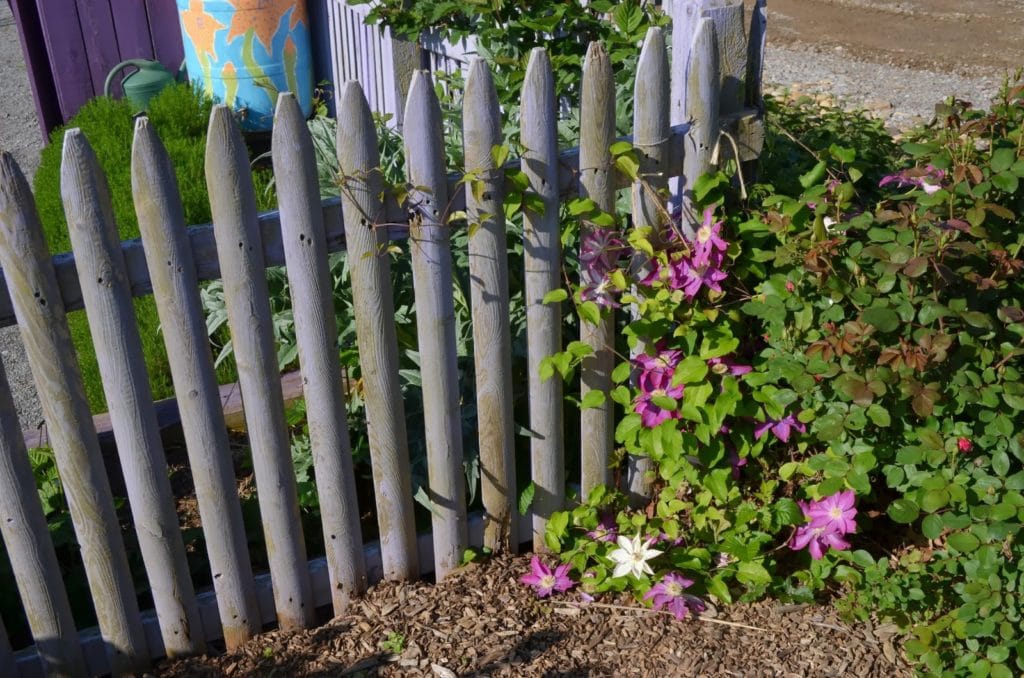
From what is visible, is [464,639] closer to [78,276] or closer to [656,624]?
[656,624]

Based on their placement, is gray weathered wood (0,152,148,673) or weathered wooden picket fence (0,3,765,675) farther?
weathered wooden picket fence (0,3,765,675)

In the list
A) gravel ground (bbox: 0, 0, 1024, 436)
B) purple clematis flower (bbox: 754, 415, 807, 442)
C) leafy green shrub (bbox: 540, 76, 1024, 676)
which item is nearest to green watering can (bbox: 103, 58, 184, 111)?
gravel ground (bbox: 0, 0, 1024, 436)

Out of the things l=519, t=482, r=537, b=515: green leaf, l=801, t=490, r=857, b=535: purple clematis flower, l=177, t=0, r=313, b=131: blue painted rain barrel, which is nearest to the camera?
l=801, t=490, r=857, b=535: purple clematis flower

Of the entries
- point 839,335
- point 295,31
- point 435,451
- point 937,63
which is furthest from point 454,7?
point 937,63

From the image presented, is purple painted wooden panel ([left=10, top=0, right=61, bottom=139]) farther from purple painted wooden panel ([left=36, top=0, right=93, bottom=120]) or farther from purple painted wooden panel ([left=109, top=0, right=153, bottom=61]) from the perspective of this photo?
purple painted wooden panel ([left=109, top=0, right=153, bottom=61])

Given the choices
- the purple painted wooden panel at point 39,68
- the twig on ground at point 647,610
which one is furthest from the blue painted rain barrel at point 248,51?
the twig on ground at point 647,610

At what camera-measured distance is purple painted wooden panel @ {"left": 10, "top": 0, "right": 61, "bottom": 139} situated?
23.5ft

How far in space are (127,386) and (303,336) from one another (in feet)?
1.28

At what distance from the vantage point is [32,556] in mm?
2387

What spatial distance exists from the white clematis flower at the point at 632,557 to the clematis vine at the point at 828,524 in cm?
36

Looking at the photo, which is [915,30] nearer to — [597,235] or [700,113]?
[700,113]

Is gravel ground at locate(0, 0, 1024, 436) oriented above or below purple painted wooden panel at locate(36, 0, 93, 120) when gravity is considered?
below

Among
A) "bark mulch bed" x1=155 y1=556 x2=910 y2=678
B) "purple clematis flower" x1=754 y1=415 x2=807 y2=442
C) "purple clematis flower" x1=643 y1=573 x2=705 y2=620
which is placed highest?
"purple clematis flower" x1=754 y1=415 x2=807 y2=442

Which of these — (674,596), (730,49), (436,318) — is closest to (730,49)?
(730,49)
